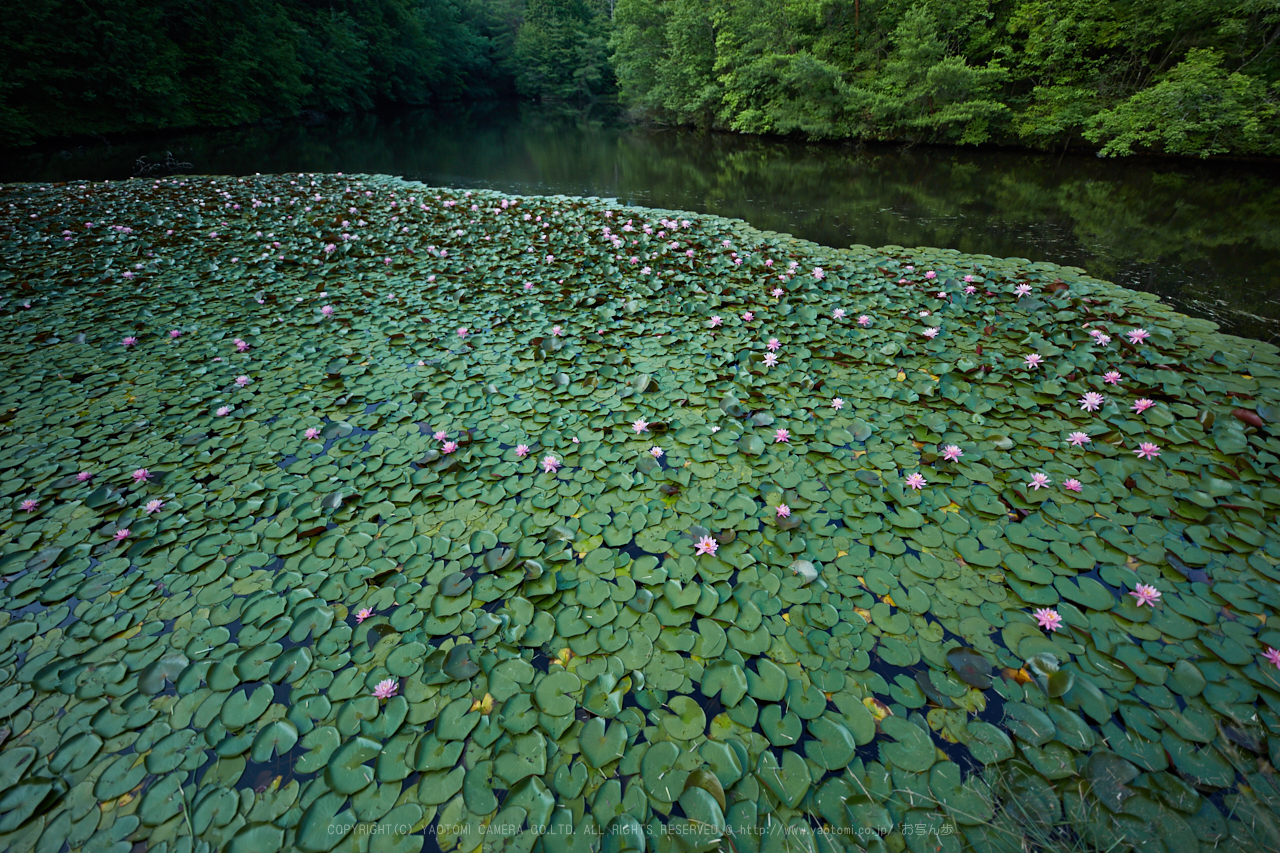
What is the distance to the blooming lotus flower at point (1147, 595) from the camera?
1.63m

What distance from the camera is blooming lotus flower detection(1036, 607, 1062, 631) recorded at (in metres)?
1.60

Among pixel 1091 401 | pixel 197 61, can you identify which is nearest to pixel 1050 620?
A: pixel 1091 401

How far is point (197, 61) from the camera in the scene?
54.1 feet

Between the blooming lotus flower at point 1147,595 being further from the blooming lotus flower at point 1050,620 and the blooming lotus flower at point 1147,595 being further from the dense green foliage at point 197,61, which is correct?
the dense green foliage at point 197,61

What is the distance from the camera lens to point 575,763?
4.41 feet

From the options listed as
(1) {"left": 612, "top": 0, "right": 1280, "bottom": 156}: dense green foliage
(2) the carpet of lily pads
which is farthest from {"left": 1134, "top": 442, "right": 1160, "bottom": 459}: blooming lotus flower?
(1) {"left": 612, "top": 0, "right": 1280, "bottom": 156}: dense green foliage

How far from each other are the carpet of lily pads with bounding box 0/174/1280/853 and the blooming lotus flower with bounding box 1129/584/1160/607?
0.09 ft

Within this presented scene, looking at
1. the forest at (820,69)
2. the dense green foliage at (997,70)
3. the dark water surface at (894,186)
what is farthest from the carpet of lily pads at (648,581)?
the forest at (820,69)

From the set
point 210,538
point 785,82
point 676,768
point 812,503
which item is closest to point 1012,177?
point 785,82

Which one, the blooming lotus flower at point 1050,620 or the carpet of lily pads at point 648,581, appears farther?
the blooming lotus flower at point 1050,620

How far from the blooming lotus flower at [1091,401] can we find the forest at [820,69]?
11.1 metres

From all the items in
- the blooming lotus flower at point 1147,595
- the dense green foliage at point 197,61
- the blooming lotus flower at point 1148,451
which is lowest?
the blooming lotus flower at point 1147,595

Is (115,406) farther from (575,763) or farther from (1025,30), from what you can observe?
(1025,30)

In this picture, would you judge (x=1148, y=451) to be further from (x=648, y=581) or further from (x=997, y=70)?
(x=997, y=70)
